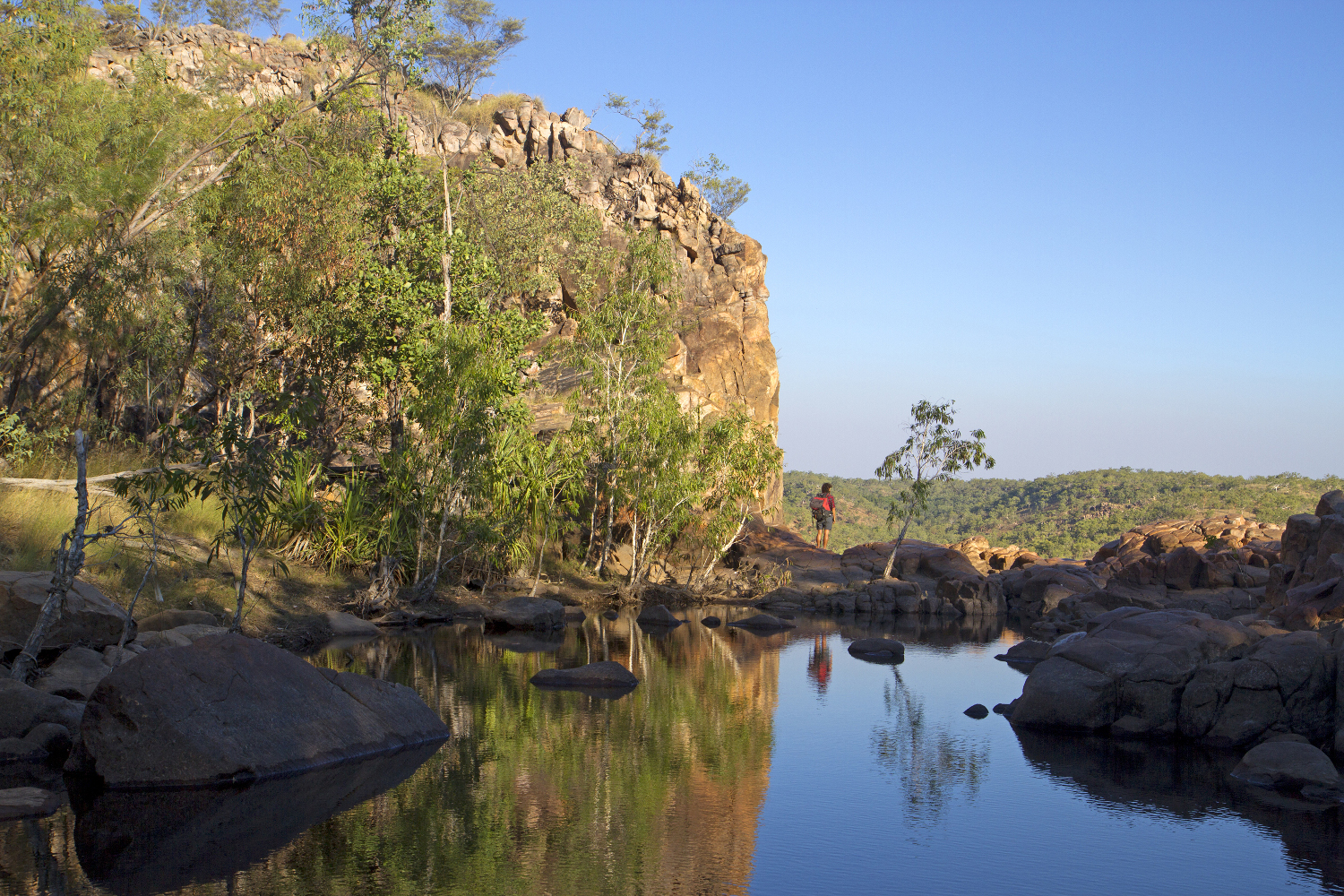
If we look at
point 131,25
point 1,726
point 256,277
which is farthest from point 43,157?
point 131,25

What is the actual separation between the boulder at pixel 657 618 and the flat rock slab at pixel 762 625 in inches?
50.5

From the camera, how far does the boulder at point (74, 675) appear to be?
1001cm

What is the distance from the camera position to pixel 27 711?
9.20 meters

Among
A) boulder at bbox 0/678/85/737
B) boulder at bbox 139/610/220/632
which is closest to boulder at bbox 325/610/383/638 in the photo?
boulder at bbox 139/610/220/632

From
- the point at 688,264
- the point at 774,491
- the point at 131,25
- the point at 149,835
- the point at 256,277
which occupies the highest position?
the point at 131,25

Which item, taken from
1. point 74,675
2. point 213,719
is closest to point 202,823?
point 213,719

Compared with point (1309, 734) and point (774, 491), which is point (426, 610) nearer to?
point (1309, 734)

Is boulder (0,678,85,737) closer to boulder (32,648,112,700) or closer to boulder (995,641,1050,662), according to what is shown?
boulder (32,648,112,700)

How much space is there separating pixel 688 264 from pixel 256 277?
2722 cm

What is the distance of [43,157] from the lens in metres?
15.8

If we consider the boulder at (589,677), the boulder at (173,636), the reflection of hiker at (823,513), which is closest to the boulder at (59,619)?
the boulder at (173,636)

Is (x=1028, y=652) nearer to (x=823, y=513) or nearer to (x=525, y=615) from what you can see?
(x=525, y=615)

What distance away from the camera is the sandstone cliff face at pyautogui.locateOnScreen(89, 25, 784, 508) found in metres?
43.3

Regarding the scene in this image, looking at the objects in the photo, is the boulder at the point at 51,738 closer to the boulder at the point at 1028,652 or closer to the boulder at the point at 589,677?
the boulder at the point at 589,677
